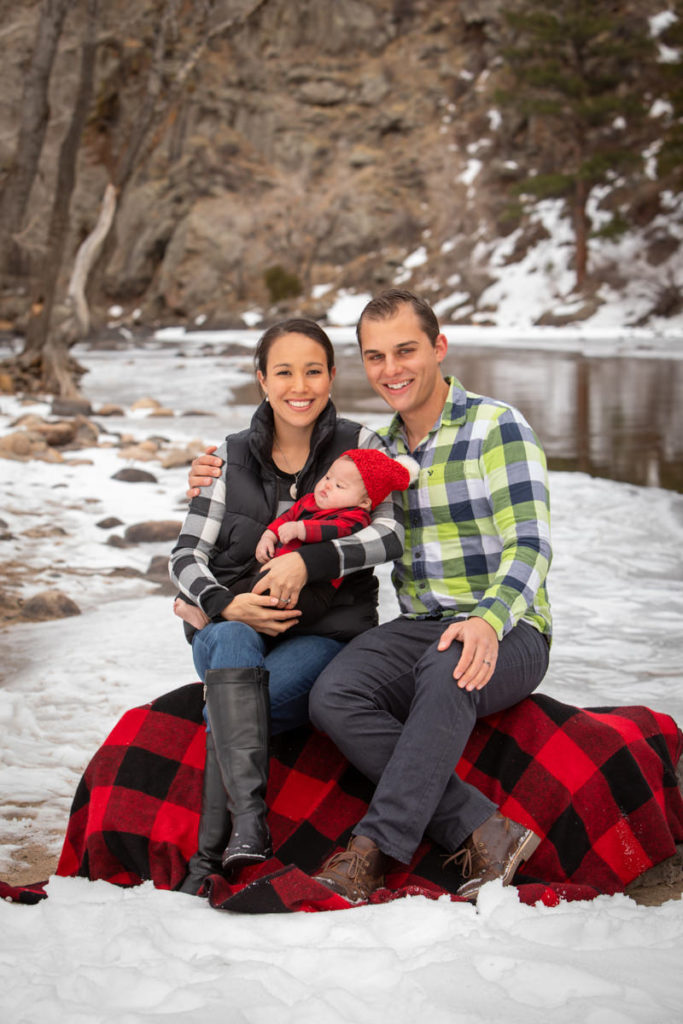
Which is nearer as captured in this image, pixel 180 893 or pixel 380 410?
pixel 180 893

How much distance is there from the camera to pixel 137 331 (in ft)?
134

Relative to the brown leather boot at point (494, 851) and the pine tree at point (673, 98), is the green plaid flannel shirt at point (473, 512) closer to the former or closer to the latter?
the brown leather boot at point (494, 851)

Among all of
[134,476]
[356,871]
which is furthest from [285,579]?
[134,476]

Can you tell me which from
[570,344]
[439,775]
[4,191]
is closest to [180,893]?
[439,775]

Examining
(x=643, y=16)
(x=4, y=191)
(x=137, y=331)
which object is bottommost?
(x=137, y=331)

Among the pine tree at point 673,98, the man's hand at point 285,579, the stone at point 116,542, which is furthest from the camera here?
the pine tree at point 673,98

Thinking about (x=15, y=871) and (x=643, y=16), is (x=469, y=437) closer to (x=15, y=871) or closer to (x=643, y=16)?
(x=15, y=871)

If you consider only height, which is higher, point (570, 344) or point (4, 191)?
point (4, 191)

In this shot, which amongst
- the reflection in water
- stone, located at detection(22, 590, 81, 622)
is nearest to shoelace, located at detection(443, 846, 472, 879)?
stone, located at detection(22, 590, 81, 622)

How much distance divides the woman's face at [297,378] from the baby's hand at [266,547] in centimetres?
35

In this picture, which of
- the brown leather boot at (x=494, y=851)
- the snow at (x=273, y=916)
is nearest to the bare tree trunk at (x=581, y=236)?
the snow at (x=273, y=916)

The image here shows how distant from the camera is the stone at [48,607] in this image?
453cm

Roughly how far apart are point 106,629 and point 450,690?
2.42 metres

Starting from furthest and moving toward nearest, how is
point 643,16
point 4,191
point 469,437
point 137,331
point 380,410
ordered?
point 137,331 → point 643,16 → point 4,191 → point 380,410 → point 469,437
